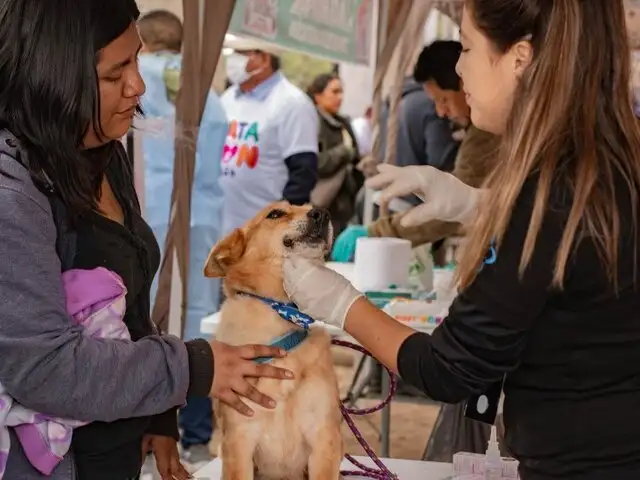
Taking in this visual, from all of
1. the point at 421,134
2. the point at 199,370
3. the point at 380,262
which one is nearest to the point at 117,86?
the point at 199,370

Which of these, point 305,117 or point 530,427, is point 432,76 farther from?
point 530,427

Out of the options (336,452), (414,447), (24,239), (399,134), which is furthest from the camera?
(399,134)

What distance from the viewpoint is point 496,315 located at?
3.63 feet

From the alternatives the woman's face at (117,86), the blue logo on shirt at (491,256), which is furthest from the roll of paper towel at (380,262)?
the blue logo on shirt at (491,256)

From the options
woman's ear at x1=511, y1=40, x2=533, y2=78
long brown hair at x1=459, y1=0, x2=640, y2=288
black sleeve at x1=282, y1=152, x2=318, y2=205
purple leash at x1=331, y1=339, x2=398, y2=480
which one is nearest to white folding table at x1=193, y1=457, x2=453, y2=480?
purple leash at x1=331, y1=339, x2=398, y2=480

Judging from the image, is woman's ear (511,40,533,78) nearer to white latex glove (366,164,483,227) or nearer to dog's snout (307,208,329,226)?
white latex glove (366,164,483,227)

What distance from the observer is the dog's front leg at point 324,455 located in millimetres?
1562

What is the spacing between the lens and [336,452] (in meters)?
1.57

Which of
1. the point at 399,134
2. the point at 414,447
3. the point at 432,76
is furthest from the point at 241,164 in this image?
the point at 414,447

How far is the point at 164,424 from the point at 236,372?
264 millimetres

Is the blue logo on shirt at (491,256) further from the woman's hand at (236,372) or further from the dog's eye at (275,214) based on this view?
the dog's eye at (275,214)

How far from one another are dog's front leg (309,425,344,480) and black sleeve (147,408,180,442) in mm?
258

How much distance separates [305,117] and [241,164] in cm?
42

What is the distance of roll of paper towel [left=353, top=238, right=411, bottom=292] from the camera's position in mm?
3170
